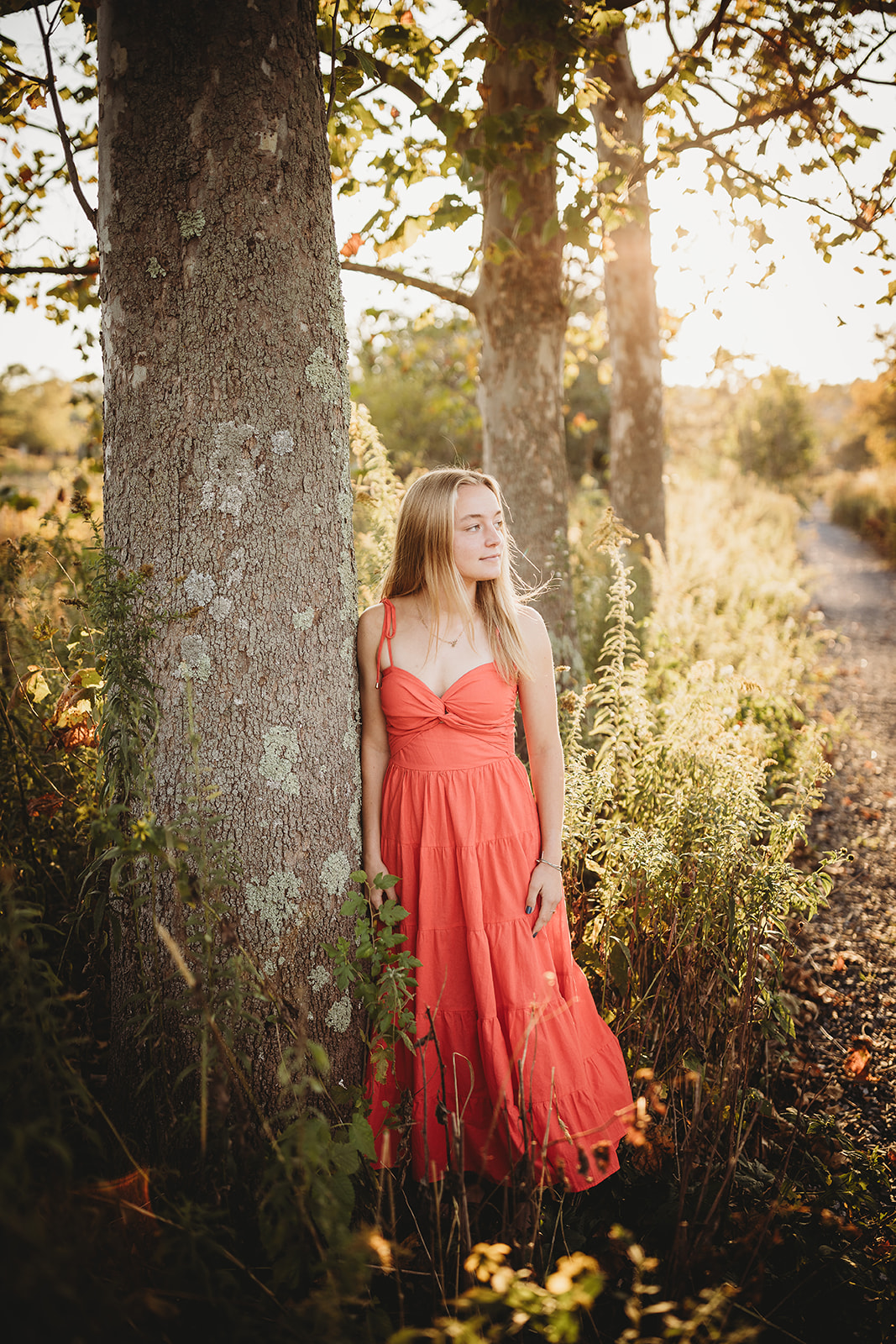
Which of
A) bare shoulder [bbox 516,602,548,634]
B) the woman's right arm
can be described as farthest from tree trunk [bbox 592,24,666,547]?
the woman's right arm

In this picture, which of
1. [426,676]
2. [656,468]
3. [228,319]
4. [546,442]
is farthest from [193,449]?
[656,468]

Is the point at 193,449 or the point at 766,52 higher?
the point at 766,52

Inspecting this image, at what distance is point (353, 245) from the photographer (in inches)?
150

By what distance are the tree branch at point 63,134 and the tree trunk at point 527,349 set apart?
1.87 metres

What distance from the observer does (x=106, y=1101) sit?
1.81 meters

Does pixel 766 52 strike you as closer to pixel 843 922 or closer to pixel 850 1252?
pixel 843 922

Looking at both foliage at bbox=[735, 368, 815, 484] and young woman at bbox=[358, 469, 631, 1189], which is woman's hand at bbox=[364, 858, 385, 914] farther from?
foliage at bbox=[735, 368, 815, 484]

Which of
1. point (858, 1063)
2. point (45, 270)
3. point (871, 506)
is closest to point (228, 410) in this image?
point (45, 270)

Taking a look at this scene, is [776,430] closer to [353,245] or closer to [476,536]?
[353,245]

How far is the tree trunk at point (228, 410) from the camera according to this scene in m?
1.74

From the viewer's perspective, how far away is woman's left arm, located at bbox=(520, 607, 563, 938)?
7.68ft

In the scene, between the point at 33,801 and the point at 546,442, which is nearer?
Answer: the point at 33,801

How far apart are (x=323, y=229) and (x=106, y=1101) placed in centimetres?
248

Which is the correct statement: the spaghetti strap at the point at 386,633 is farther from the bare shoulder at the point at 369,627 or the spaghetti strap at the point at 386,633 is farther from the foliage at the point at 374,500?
the foliage at the point at 374,500
